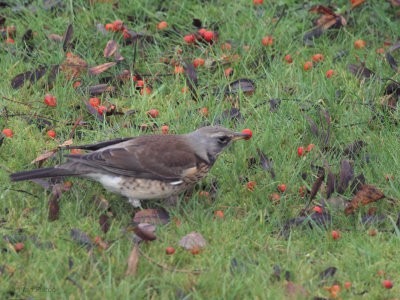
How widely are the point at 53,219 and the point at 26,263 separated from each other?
20.8 inches

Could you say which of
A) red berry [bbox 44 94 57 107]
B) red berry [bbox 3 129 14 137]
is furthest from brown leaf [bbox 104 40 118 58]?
red berry [bbox 3 129 14 137]

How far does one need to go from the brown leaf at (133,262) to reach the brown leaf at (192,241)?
380mm

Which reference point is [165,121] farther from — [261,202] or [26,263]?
[26,263]

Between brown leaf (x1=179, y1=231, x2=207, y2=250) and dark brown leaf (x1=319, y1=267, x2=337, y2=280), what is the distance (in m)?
0.89

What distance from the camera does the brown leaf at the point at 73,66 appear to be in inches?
269

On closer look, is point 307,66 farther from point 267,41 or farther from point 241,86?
point 241,86

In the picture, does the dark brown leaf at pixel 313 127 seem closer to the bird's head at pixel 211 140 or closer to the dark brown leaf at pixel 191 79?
the bird's head at pixel 211 140

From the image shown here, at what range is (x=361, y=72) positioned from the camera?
7059mm

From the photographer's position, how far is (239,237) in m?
4.98

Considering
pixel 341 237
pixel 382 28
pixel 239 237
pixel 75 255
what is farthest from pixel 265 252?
pixel 382 28

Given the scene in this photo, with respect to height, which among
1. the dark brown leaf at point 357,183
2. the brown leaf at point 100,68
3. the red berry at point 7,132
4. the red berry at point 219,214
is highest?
the dark brown leaf at point 357,183

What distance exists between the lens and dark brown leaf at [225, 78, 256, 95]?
6832 mm

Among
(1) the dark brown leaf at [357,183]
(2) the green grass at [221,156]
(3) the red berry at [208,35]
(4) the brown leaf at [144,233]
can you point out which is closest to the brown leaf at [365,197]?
(2) the green grass at [221,156]

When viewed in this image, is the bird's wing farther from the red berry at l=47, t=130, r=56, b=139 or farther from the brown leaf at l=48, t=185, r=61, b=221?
the red berry at l=47, t=130, r=56, b=139
